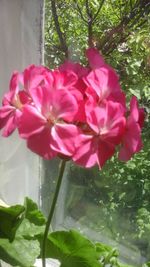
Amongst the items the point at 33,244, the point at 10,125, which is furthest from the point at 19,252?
the point at 10,125

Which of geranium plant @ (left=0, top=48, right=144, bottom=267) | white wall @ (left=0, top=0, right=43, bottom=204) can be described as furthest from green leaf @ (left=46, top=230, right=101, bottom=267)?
white wall @ (left=0, top=0, right=43, bottom=204)

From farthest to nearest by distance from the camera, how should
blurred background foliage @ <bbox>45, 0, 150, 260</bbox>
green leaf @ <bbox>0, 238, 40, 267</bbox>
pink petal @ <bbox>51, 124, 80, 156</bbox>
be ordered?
blurred background foliage @ <bbox>45, 0, 150, 260</bbox>, green leaf @ <bbox>0, 238, 40, 267</bbox>, pink petal @ <bbox>51, 124, 80, 156</bbox>

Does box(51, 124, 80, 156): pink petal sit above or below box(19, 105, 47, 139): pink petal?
below

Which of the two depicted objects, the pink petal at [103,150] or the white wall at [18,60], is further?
the white wall at [18,60]

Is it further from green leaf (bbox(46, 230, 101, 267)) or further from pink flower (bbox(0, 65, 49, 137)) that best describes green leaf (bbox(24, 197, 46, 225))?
pink flower (bbox(0, 65, 49, 137))

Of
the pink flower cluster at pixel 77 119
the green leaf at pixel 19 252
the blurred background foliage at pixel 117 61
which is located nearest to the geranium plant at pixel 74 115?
the pink flower cluster at pixel 77 119

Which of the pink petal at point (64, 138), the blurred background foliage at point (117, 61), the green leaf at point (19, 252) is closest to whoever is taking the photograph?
the pink petal at point (64, 138)

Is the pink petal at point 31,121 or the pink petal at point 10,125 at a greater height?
the pink petal at point 31,121

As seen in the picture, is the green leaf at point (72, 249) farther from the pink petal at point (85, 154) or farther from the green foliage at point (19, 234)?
the pink petal at point (85, 154)
